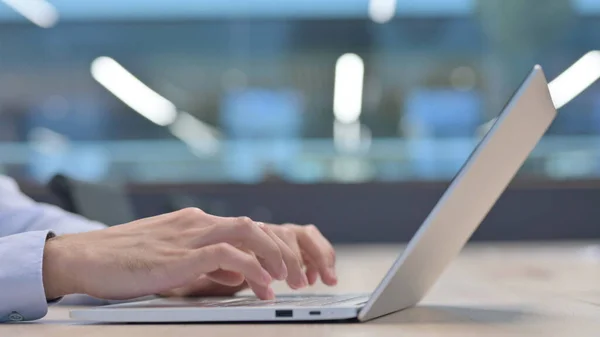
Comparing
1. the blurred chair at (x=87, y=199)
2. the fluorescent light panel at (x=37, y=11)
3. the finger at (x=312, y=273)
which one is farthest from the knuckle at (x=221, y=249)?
the fluorescent light panel at (x=37, y=11)

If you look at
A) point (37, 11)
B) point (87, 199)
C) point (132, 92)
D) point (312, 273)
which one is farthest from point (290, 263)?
point (37, 11)

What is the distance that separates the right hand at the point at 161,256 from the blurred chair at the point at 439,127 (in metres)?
2.80

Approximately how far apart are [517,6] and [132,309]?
10.3ft

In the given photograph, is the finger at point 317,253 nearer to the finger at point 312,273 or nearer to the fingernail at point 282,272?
the finger at point 312,273

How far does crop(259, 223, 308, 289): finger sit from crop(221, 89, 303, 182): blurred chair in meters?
2.66

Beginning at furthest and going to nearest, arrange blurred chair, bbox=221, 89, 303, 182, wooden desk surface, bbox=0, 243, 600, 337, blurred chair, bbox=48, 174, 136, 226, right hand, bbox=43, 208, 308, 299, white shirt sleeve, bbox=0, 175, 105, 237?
1. blurred chair, bbox=221, 89, 303, 182
2. blurred chair, bbox=48, 174, 136, 226
3. white shirt sleeve, bbox=0, 175, 105, 237
4. right hand, bbox=43, 208, 308, 299
5. wooden desk surface, bbox=0, 243, 600, 337

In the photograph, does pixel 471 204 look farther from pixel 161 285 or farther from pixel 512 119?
pixel 161 285

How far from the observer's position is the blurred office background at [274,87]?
370 centimetres

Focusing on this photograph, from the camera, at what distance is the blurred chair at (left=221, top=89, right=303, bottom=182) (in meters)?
3.69

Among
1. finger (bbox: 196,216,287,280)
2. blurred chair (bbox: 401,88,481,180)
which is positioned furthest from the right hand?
blurred chair (bbox: 401,88,481,180)

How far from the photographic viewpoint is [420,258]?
2.97ft

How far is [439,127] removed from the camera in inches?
147

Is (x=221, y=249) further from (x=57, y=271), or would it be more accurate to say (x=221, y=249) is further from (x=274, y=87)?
(x=274, y=87)

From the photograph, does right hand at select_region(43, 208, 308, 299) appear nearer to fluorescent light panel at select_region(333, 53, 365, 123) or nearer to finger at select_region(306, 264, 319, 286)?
finger at select_region(306, 264, 319, 286)
